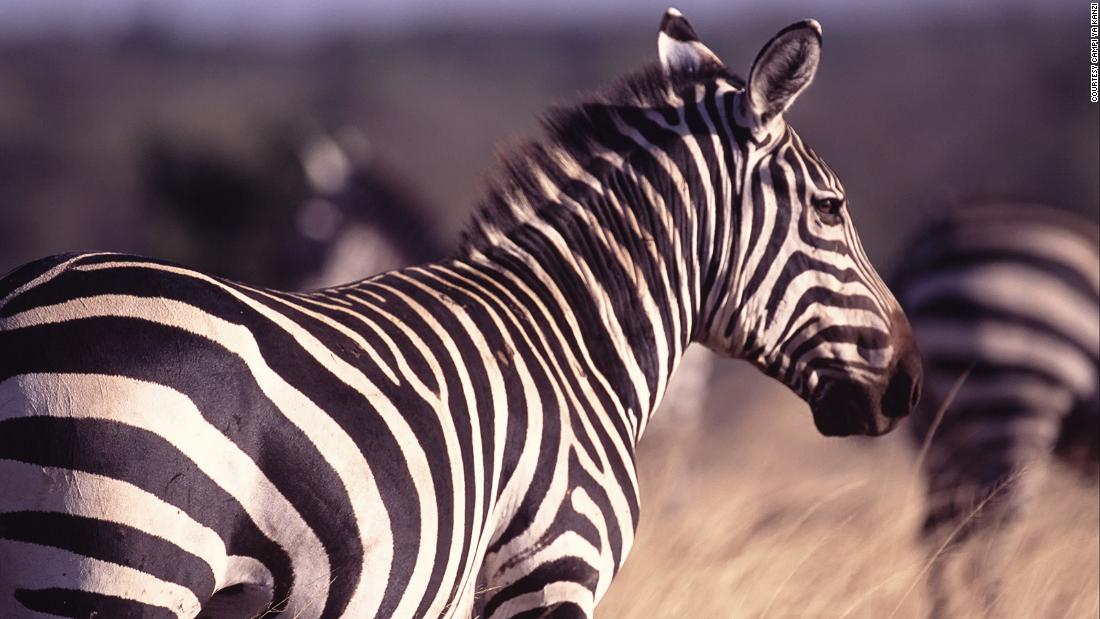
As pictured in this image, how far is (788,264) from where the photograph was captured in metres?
4.24

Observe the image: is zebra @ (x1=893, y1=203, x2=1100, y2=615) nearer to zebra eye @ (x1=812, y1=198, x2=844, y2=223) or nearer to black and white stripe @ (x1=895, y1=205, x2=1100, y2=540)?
black and white stripe @ (x1=895, y1=205, x2=1100, y2=540)

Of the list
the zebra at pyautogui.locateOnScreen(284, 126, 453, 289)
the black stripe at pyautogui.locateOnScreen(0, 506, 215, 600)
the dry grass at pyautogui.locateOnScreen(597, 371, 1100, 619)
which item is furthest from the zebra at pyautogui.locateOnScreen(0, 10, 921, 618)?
the zebra at pyautogui.locateOnScreen(284, 126, 453, 289)

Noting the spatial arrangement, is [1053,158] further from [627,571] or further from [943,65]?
[627,571]

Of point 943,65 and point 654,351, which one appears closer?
point 654,351

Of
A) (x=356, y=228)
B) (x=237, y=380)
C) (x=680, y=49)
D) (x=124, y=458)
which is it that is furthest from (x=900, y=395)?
(x=356, y=228)

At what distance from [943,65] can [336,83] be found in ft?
96.1

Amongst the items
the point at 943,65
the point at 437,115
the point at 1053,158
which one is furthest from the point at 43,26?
the point at 1053,158

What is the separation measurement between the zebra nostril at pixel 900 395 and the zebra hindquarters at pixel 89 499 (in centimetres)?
257

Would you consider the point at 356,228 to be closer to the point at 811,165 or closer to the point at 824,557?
the point at 824,557

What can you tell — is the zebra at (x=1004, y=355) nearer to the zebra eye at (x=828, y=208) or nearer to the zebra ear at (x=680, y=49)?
the zebra eye at (x=828, y=208)

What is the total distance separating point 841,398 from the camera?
4383 millimetres

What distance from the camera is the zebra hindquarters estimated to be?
2.62m

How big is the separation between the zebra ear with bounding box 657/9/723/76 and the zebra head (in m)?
0.09

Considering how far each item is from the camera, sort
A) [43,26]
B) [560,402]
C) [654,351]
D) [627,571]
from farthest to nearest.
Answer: [43,26]
[627,571]
[654,351]
[560,402]
